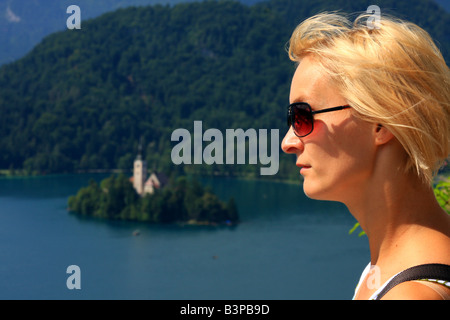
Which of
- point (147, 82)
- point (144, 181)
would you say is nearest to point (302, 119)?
point (144, 181)

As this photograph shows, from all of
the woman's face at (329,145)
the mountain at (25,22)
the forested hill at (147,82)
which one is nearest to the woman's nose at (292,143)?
the woman's face at (329,145)

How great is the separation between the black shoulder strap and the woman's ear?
0.13m

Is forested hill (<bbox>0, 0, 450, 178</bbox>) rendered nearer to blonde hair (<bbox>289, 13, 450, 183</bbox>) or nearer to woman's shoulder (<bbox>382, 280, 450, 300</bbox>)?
blonde hair (<bbox>289, 13, 450, 183</bbox>)

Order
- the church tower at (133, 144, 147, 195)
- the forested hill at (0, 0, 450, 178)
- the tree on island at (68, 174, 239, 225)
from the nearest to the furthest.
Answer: the tree on island at (68, 174, 239, 225)
the church tower at (133, 144, 147, 195)
the forested hill at (0, 0, 450, 178)

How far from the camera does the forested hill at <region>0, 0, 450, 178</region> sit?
48562 mm

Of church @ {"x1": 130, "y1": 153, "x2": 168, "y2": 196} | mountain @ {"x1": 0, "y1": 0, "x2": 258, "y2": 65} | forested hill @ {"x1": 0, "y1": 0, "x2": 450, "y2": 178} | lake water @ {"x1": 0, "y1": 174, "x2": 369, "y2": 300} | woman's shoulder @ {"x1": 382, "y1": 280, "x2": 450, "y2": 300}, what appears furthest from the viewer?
mountain @ {"x1": 0, "y1": 0, "x2": 258, "y2": 65}

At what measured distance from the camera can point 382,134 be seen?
592 millimetres

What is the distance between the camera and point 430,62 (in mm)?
607

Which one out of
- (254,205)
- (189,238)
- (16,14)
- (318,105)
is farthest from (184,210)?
(16,14)

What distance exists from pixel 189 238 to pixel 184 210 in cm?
347

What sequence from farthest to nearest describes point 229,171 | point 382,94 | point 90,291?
1. point 229,171
2. point 90,291
3. point 382,94

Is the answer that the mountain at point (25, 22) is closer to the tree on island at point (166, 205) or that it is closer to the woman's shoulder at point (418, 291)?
the tree on island at point (166, 205)

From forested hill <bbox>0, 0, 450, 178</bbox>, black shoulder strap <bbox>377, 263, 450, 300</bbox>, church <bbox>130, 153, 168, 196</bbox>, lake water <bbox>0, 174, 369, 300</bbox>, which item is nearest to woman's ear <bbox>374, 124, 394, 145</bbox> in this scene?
black shoulder strap <bbox>377, 263, 450, 300</bbox>

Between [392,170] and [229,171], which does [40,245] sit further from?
[392,170]
